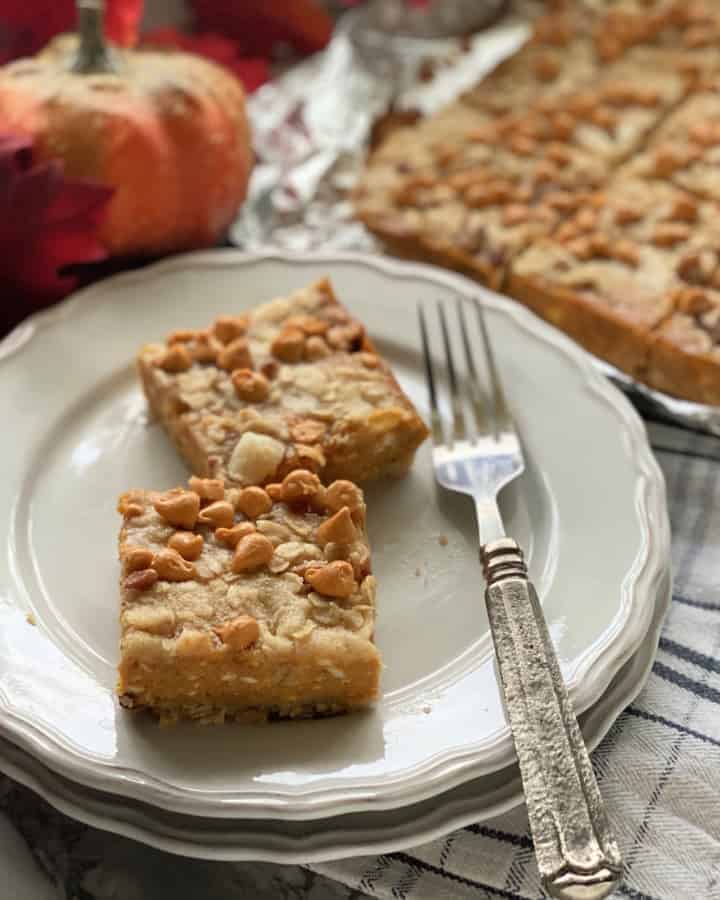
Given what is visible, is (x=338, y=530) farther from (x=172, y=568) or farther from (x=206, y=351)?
(x=206, y=351)

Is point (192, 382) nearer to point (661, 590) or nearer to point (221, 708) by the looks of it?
point (221, 708)

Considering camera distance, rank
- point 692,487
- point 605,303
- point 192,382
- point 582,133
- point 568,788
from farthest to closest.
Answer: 1. point 582,133
2. point 605,303
3. point 692,487
4. point 192,382
5. point 568,788

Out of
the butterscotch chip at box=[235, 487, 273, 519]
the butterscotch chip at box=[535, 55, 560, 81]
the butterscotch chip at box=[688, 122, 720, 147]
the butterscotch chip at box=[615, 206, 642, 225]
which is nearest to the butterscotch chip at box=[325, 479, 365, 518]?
the butterscotch chip at box=[235, 487, 273, 519]

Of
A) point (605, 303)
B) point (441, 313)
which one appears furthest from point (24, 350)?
point (605, 303)

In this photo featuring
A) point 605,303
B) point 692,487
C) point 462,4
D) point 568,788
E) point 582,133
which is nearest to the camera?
point 568,788

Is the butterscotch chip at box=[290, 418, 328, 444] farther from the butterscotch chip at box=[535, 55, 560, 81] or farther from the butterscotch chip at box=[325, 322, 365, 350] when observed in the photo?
the butterscotch chip at box=[535, 55, 560, 81]

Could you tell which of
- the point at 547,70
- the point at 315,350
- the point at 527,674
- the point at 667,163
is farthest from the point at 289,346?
the point at 547,70
